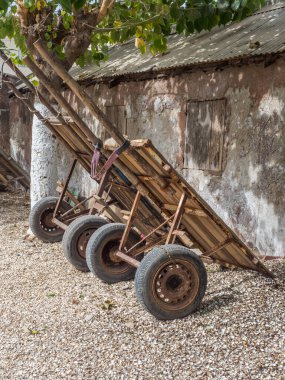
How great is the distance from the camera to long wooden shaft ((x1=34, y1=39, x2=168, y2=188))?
438 cm

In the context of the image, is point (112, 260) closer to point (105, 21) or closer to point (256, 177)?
point (256, 177)

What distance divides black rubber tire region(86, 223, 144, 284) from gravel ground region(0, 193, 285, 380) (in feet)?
0.47

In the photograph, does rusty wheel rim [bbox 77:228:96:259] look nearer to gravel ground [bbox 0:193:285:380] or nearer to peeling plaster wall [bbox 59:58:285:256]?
gravel ground [bbox 0:193:285:380]

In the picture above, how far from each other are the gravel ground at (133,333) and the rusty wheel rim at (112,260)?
0.64 ft

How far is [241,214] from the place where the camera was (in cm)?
788

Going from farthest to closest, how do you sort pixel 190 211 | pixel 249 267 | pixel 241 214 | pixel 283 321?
pixel 241 214, pixel 249 267, pixel 190 211, pixel 283 321

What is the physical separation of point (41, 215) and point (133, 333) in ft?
13.4

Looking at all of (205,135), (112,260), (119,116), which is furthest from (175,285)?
(119,116)

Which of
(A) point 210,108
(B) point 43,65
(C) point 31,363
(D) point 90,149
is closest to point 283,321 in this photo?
(C) point 31,363

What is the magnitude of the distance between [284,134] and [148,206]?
2362 mm

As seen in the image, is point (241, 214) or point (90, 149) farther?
point (241, 214)

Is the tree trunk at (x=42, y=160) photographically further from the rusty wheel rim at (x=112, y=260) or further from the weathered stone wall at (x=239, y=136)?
the rusty wheel rim at (x=112, y=260)

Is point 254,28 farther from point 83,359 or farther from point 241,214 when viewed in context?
point 83,359

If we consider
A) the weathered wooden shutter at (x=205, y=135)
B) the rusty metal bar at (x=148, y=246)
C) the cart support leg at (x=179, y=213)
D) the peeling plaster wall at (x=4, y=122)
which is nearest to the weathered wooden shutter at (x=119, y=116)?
the weathered wooden shutter at (x=205, y=135)
